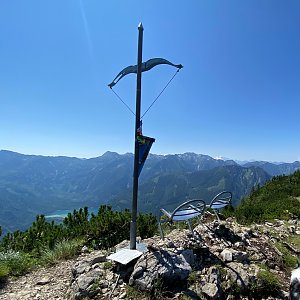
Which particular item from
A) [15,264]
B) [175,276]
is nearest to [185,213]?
[175,276]

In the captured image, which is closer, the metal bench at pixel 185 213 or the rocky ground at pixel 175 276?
the rocky ground at pixel 175 276

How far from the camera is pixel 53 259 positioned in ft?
21.7

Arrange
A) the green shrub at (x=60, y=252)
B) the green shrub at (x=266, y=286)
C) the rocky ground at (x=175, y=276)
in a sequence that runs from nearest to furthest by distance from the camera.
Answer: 1. the rocky ground at (x=175, y=276)
2. the green shrub at (x=266, y=286)
3. the green shrub at (x=60, y=252)

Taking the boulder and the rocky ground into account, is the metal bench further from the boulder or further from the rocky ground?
the boulder

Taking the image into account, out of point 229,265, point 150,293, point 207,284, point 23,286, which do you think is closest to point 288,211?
point 229,265

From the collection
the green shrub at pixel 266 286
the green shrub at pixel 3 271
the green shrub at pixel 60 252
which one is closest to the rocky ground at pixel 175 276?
the green shrub at pixel 266 286

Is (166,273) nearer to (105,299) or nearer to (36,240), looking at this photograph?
(105,299)

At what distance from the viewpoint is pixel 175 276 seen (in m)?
4.51

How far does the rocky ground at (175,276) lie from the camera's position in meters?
4.41

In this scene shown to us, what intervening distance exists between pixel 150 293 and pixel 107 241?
378 centimetres

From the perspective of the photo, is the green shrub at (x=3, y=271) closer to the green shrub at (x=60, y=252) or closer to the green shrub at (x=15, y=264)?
the green shrub at (x=15, y=264)

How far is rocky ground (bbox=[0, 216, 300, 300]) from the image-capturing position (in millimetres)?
Result: 4410

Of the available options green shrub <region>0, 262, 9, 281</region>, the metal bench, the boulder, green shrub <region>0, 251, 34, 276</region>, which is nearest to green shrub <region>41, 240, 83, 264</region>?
green shrub <region>0, 251, 34, 276</region>

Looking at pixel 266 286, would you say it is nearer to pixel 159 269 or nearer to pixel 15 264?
pixel 159 269
